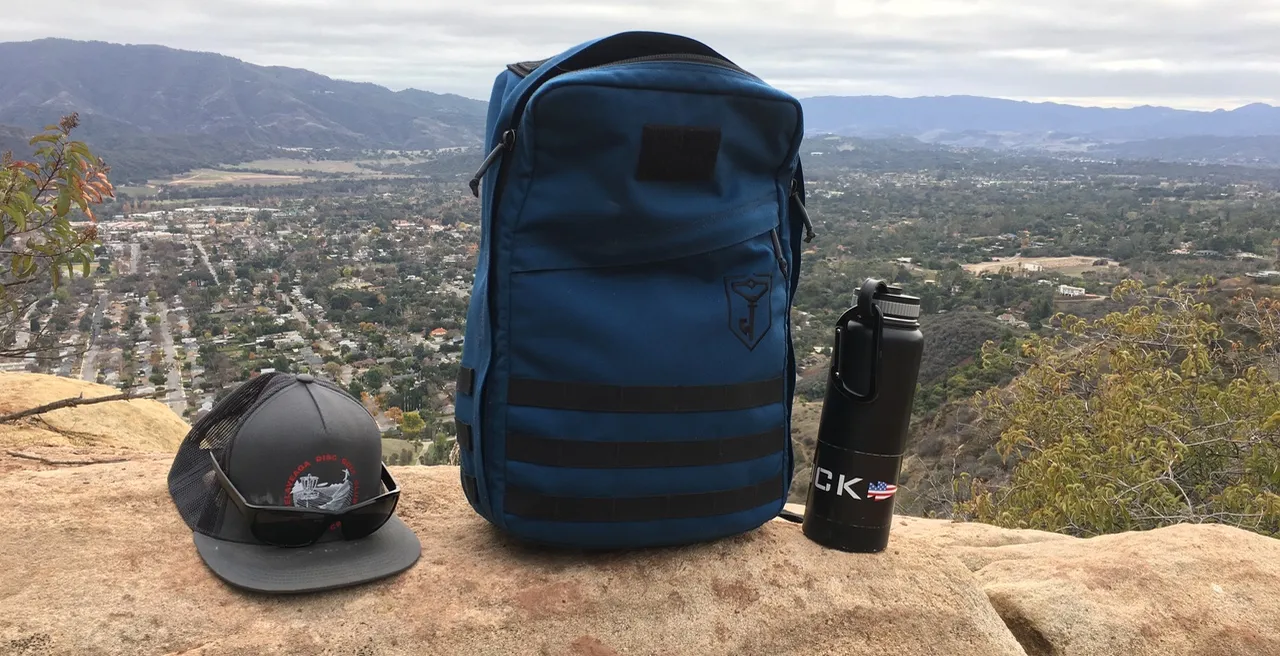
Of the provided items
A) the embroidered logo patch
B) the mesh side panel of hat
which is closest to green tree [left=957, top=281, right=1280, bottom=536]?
the embroidered logo patch

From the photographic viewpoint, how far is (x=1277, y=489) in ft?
16.1

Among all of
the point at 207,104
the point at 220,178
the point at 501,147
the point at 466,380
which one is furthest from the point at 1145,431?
the point at 207,104

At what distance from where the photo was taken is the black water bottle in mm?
2193

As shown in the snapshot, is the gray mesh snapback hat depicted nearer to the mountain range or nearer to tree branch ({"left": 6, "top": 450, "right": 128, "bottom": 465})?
tree branch ({"left": 6, "top": 450, "right": 128, "bottom": 465})

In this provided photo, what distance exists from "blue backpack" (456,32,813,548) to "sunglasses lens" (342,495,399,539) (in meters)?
0.26

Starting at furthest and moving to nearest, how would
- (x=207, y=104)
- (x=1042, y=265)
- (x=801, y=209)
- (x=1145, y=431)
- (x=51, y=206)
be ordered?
(x=207, y=104) < (x=1042, y=265) < (x=1145, y=431) < (x=51, y=206) < (x=801, y=209)

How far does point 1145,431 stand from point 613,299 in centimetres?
491

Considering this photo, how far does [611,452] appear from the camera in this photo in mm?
2027

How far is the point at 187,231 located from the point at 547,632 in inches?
1681

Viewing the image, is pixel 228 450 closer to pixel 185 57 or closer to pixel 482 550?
pixel 482 550

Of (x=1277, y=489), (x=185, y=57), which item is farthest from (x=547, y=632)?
(x=185, y=57)

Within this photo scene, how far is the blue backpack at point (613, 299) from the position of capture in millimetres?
1993

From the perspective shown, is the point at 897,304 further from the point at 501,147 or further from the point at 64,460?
the point at 64,460

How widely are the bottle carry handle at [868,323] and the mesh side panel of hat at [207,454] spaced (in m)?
1.57
